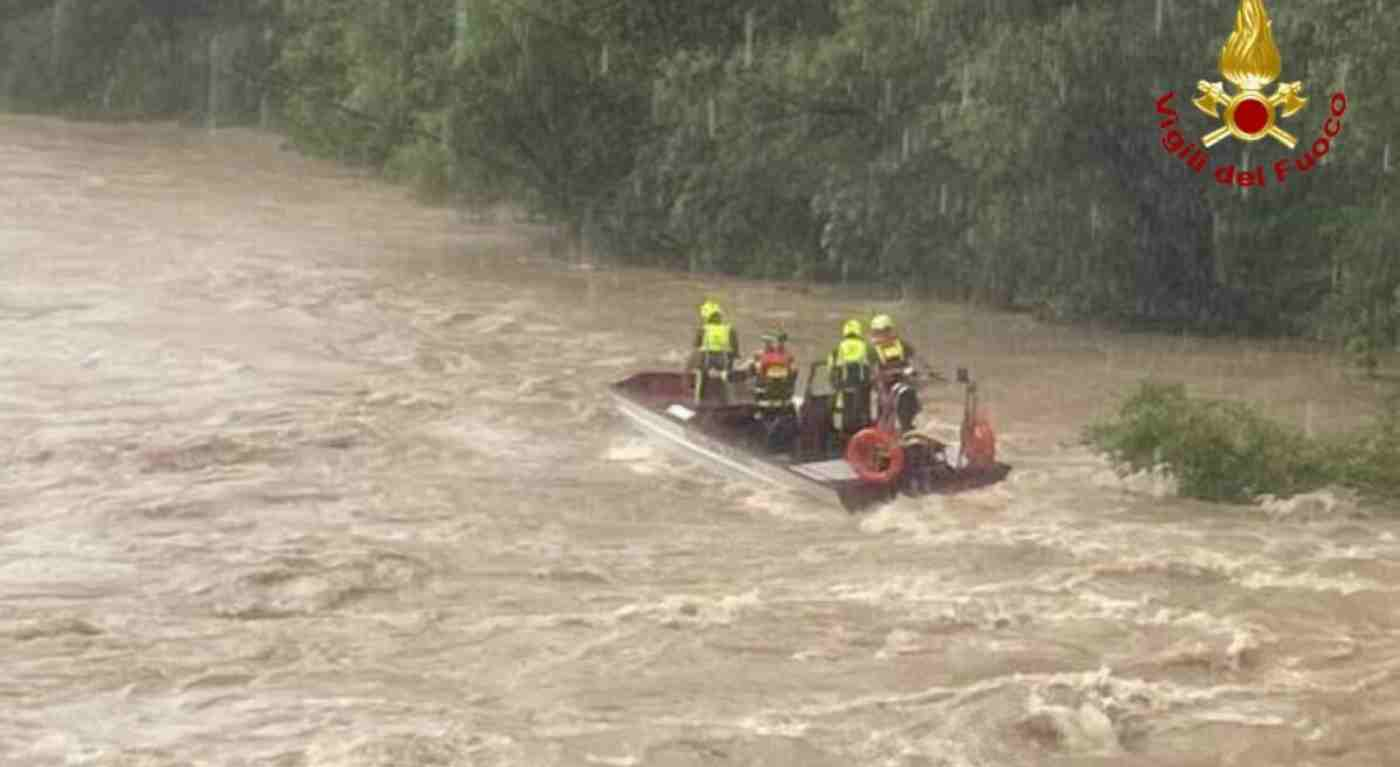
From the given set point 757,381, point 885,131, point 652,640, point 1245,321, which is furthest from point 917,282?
point 652,640

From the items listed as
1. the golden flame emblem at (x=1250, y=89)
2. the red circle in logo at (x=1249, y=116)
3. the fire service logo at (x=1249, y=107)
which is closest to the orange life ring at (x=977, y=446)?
the fire service logo at (x=1249, y=107)

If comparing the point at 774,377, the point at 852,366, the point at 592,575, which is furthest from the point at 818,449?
the point at 592,575

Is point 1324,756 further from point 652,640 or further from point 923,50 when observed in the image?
point 923,50

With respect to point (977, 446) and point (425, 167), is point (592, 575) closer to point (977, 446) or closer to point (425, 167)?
point (977, 446)

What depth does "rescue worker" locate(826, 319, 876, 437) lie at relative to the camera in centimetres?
2105

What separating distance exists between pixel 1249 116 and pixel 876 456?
10.7 m

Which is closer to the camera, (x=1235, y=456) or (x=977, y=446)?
(x=977, y=446)

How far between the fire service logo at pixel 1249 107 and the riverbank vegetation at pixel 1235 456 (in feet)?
20.0

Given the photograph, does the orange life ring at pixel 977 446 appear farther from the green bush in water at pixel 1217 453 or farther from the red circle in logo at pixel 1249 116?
the red circle in logo at pixel 1249 116

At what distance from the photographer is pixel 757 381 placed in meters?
21.8

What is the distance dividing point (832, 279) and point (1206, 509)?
52.1 ft

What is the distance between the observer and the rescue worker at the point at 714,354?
2250 centimetres

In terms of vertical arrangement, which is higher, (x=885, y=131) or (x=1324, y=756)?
(x=885, y=131)

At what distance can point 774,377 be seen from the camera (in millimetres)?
21594
